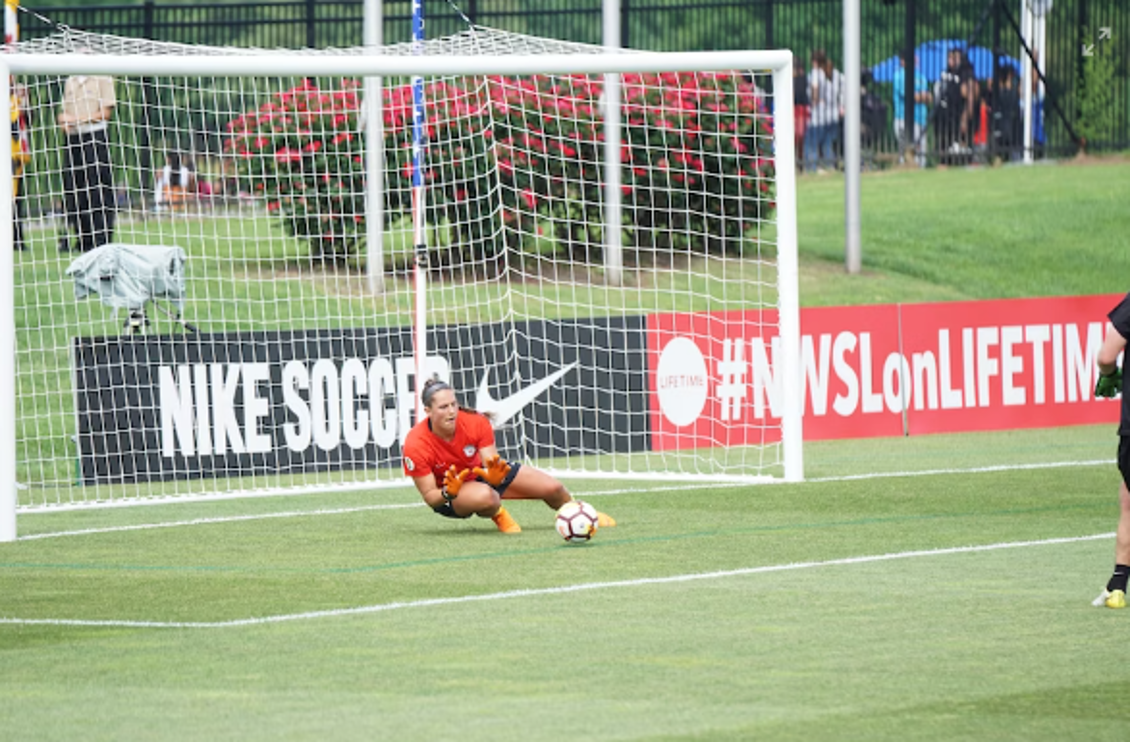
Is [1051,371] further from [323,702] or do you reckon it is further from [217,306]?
[323,702]

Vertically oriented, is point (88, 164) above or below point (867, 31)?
below

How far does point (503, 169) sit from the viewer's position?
22.0 m

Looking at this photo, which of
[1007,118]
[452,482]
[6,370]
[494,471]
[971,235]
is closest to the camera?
[452,482]

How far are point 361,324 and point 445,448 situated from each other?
246 inches

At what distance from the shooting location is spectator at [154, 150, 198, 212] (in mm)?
18297

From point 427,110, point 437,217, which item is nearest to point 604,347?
point 437,217

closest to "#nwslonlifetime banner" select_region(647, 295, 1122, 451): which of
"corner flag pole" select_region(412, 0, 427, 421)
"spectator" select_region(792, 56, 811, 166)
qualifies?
"corner flag pole" select_region(412, 0, 427, 421)

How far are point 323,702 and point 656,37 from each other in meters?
29.8

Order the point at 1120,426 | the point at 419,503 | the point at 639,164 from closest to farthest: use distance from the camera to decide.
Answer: the point at 1120,426, the point at 419,503, the point at 639,164

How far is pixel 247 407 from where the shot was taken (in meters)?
17.8

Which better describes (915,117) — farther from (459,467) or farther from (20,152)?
(459,467)

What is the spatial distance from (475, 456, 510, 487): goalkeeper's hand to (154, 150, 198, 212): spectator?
5777 millimetres

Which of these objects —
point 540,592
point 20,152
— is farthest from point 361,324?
point 540,592

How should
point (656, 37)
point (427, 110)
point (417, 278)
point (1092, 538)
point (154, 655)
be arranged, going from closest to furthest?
1. point (154, 655)
2. point (1092, 538)
3. point (417, 278)
4. point (427, 110)
5. point (656, 37)
